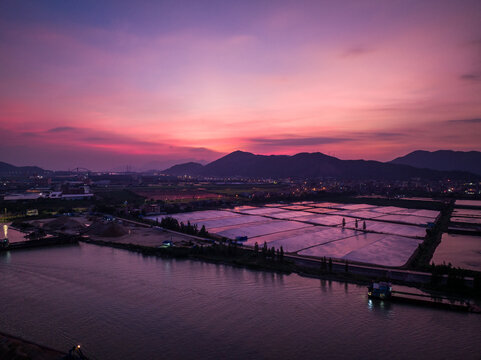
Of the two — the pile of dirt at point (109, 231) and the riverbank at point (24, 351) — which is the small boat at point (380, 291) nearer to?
the riverbank at point (24, 351)

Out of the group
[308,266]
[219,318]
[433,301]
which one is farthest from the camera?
[308,266]

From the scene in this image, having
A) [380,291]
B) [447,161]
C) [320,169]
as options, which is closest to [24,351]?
[380,291]

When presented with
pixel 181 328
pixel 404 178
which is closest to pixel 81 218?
pixel 181 328

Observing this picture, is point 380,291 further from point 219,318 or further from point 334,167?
point 334,167

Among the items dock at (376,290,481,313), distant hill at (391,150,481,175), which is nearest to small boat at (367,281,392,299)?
dock at (376,290,481,313)

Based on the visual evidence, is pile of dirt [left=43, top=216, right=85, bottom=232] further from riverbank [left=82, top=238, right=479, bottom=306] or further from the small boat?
the small boat

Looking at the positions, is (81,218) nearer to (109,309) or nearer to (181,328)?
(109,309)
